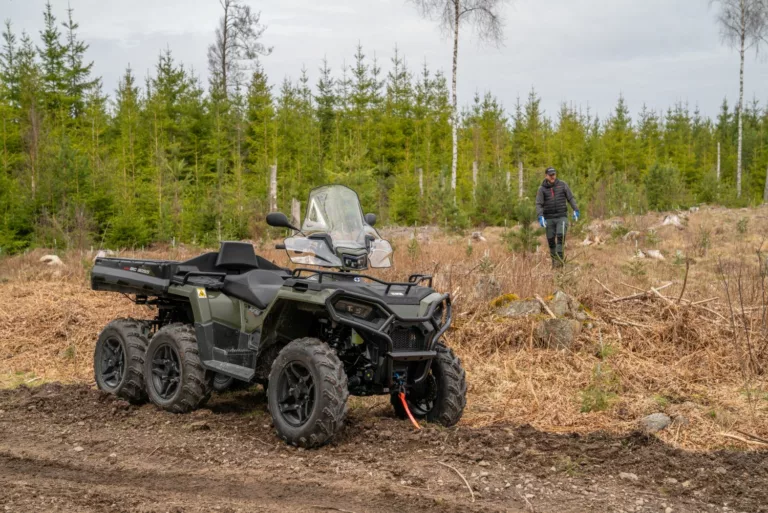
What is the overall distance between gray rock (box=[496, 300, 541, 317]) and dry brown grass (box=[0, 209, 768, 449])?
0.59 feet

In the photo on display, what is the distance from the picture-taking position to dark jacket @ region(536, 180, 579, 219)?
13578mm

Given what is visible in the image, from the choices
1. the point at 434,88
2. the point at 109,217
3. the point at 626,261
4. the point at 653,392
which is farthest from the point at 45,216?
the point at 434,88

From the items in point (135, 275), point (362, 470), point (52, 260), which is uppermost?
point (135, 275)

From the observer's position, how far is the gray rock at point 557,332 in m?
8.46

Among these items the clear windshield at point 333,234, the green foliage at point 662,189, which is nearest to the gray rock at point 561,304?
the clear windshield at point 333,234

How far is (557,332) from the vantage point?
852 cm

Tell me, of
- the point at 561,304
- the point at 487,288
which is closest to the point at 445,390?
the point at 561,304

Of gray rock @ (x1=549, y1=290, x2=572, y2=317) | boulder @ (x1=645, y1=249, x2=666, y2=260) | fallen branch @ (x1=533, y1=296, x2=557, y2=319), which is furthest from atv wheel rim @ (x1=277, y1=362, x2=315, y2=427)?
boulder @ (x1=645, y1=249, x2=666, y2=260)

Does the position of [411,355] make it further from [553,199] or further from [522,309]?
[553,199]

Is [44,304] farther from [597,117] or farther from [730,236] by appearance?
[597,117]

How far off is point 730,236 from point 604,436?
1698 cm

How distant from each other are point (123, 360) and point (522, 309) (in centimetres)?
467

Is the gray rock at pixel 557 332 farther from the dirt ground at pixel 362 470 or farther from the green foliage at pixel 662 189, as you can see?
the green foliage at pixel 662 189

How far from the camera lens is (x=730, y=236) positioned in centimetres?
2031
